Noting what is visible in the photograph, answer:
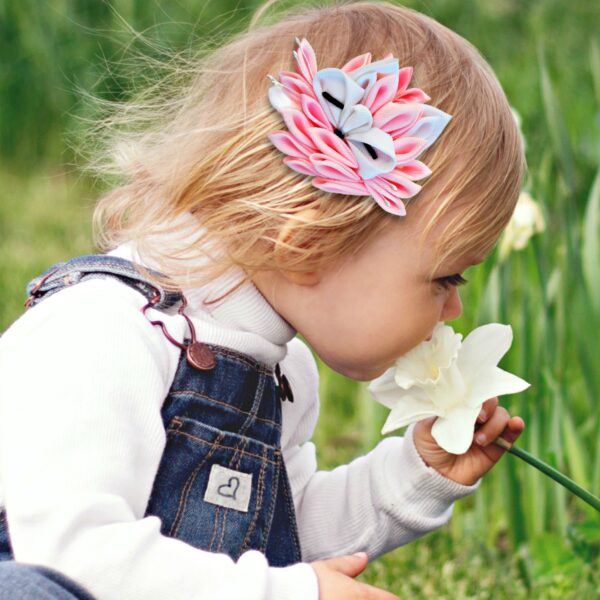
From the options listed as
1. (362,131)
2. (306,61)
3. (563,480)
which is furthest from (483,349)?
(306,61)

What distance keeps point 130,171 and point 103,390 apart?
44 centimetres

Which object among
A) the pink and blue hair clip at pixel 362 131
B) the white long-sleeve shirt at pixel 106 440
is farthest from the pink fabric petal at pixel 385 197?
the white long-sleeve shirt at pixel 106 440

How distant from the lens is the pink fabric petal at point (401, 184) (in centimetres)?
140

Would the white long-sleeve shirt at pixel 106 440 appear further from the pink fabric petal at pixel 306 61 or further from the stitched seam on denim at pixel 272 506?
the pink fabric petal at pixel 306 61

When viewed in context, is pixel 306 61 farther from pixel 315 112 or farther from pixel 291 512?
pixel 291 512

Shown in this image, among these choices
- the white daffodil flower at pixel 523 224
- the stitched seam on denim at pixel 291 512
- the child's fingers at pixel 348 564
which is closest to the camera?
the child's fingers at pixel 348 564

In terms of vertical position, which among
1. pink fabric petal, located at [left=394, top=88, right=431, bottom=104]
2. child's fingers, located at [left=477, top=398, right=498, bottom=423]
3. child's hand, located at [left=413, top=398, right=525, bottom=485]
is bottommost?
child's hand, located at [left=413, top=398, right=525, bottom=485]

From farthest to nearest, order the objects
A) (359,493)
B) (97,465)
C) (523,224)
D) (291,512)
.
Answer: (523,224), (359,493), (291,512), (97,465)

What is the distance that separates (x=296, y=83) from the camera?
55.9 inches

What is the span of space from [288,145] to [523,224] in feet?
2.03

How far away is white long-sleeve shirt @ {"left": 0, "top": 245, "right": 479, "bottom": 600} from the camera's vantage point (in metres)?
1.23

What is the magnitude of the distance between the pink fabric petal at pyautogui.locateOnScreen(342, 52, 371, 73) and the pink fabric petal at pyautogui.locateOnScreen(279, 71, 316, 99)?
50 millimetres

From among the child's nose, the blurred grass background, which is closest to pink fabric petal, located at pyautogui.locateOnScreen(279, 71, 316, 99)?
the blurred grass background

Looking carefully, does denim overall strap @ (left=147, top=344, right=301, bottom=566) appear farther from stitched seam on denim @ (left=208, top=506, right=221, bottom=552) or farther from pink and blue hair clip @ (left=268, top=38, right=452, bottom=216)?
pink and blue hair clip @ (left=268, top=38, right=452, bottom=216)
